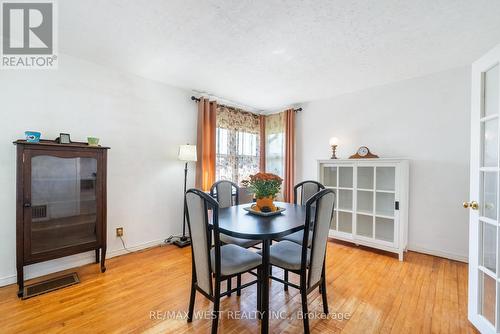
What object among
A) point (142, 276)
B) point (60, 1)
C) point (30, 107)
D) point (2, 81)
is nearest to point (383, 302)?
point (142, 276)

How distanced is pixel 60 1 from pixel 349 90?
355 centimetres

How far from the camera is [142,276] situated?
2.34 m

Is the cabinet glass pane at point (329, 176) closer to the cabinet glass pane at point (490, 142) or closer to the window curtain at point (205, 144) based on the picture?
the window curtain at point (205, 144)

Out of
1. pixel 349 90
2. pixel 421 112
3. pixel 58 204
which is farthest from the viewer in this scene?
pixel 349 90

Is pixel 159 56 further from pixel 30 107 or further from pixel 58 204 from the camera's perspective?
pixel 58 204

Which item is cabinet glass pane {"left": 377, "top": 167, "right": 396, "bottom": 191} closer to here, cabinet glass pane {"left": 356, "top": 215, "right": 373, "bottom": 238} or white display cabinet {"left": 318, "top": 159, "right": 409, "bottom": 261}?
white display cabinet {"left": 318, "top": 159, "right": 409, "bottom": 261}

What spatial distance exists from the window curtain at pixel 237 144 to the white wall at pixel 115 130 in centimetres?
60

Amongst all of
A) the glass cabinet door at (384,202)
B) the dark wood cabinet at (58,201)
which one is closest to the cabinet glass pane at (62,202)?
the dark wood cabinet at (58,201)

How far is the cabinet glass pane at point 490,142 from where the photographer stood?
1.47 m

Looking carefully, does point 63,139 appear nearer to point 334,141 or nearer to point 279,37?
point 279,37

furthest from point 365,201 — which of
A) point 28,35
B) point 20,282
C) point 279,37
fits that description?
point 28,35

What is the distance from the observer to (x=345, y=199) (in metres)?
3.40

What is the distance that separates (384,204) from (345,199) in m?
0.52

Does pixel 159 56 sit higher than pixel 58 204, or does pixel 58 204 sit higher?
pixel 159 56
